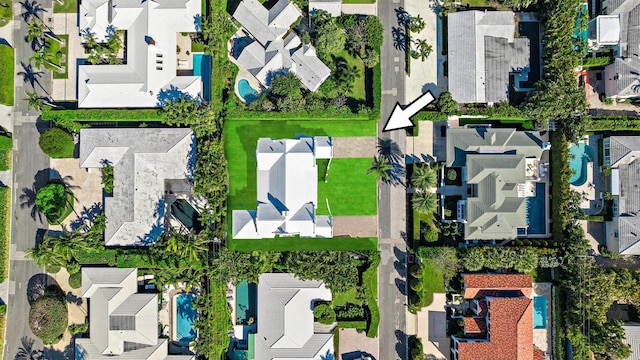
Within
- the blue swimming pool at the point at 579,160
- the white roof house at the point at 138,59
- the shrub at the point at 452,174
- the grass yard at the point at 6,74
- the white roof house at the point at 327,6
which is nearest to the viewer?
the shrub at the point at 452,174

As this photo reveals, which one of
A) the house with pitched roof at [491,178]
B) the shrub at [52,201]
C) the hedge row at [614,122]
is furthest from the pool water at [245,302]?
the hedge row at [614,122]

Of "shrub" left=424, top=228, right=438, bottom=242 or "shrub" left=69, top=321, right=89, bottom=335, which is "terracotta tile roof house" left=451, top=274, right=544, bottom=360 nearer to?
"shrub" left=424, top=228, right=438, bottom=242

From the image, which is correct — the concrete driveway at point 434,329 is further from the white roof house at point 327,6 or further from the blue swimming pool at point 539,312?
the white roof house at point 327,6

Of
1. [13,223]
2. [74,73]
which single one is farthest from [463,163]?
[13,223]

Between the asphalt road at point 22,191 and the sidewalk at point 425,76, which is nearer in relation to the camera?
the asphalt road at point 22,191

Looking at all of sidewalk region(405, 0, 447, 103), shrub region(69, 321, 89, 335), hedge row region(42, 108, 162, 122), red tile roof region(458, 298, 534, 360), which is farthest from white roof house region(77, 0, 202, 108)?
red tile roof region(458, 298, 534, 360)

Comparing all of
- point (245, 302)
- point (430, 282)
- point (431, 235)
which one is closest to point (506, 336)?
point (430, 282)

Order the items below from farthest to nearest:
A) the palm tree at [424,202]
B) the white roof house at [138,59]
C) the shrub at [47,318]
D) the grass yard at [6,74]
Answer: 1. the grass yard at [6,74]
2. the white roof house at [138,59]
3. the palm tree at [424,202]
4. the shrub at [47,318]

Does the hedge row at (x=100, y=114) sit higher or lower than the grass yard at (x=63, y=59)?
lower

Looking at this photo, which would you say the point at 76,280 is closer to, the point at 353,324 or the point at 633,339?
the point at 353,324

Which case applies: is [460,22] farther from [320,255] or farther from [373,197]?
[320,255]
